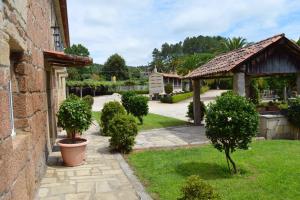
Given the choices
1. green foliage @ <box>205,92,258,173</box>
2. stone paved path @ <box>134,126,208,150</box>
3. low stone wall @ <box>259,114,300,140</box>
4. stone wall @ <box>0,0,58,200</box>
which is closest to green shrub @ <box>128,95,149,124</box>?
stone paved path @ <box>134,126,208,150</box>

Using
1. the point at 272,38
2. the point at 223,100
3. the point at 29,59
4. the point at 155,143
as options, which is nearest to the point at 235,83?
the point at 272,38

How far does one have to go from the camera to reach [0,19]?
Answer: 10.5 feet

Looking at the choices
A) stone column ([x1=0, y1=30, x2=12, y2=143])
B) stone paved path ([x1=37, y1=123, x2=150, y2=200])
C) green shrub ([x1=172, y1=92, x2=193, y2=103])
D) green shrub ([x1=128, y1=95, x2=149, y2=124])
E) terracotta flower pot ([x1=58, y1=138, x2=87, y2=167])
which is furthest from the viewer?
green shrub ([x1=172, y1=92, x2=193, y2=103])

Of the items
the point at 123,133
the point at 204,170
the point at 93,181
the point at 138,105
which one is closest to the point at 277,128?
the point at 204,170

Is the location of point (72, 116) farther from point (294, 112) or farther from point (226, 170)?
point (294, 112)

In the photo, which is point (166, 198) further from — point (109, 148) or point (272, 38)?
point (272, 38)

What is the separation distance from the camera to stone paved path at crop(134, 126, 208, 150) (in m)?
10.7

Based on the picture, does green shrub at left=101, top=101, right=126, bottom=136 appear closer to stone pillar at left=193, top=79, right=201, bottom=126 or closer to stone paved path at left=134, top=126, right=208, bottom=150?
stone paved path at left=134, top=126, right=208, bottom=150

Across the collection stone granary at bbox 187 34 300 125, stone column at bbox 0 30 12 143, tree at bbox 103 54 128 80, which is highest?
tree at bbox 103 54 128 80

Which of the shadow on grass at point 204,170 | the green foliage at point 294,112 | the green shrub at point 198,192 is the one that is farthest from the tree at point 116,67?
the green shrub at point 198,192

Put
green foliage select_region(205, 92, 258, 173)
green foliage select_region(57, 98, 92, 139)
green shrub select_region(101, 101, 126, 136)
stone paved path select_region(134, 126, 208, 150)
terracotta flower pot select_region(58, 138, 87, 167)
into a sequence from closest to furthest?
green foliage select_region(205, 92, 258, 173), terracotta flower pot select_region(58, 138, 87, 167), green foliage select_region(57, 98, 92, 139), stone paved path select_region(134, 126, 208, 150), green shrub select_region(101, 101, 126, 136)

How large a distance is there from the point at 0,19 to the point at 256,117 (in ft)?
18.0

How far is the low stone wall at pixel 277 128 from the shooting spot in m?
11.4

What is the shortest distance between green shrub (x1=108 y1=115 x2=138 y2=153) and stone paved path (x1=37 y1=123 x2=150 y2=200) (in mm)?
410
